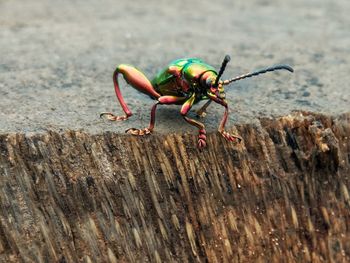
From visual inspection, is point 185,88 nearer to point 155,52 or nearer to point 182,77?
point 182,77

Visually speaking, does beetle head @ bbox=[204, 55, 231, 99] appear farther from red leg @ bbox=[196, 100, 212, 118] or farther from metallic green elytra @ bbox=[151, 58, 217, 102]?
red leg @ bbox=[196, 100, 212, 118]

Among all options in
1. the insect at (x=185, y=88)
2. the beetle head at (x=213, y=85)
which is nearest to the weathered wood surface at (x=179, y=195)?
the insect at (x=185, y=88)

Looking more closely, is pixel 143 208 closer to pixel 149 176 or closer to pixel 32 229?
pixel 149 176

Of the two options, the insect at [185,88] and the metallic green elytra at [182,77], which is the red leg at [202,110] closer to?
the insect at [185,88]

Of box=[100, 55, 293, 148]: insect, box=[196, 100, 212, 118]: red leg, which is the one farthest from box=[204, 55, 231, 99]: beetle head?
box=[196, 100, 212, 118]: red leg

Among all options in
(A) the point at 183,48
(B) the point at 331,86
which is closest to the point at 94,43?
(A) the point at 183,48

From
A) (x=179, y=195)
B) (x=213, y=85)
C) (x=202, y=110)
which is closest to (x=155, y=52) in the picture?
(x=202, y=110)
